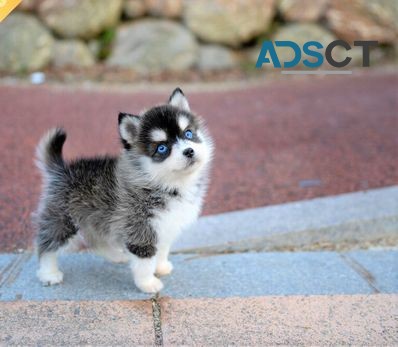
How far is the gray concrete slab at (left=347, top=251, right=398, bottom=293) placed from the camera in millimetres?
3814

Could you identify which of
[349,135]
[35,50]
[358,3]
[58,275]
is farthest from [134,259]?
[358,3]

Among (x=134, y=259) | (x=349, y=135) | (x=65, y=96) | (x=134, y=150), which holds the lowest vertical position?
(x=65, y=96)

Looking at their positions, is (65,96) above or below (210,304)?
below

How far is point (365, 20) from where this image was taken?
11.7 metres

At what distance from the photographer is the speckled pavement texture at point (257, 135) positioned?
553 centimetres

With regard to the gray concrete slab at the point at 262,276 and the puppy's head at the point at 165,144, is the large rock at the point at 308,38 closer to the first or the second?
the gray concrete slab at the point at 262,276

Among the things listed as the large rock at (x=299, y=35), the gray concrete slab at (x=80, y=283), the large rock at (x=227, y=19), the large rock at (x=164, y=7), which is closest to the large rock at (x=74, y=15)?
the large rock at (x=164, y=7)

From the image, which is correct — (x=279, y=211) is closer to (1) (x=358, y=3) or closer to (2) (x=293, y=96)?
(2) (x=293, y=96)

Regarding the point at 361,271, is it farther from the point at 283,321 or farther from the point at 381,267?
the point at 283,321

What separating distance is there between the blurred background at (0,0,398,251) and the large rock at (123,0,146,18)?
27mm

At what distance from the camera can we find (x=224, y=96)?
9.78 metres

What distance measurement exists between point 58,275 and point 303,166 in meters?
3.41

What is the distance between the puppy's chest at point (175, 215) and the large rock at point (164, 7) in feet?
28.8

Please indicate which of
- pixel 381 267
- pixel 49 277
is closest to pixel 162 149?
pixel 49 277
